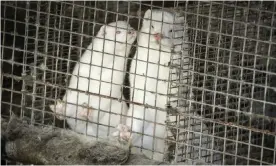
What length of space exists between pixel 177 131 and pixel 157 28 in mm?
573

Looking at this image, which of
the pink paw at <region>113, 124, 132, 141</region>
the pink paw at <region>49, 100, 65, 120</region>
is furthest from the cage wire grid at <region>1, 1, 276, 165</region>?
the pink paw at <region>113, 124, 132, 141</region>

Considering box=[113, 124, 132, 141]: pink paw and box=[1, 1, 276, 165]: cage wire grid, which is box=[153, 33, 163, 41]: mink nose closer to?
box=[1, 1, 276, 165]: cage wire grid

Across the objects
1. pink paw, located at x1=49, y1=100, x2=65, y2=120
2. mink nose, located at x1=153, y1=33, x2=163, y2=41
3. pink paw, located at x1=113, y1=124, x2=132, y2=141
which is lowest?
pink paw, located at x1=113, y1=124, x2=132, y2=141

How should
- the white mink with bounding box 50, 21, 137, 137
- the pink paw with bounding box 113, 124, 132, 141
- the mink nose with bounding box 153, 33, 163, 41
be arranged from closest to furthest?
the pink paw with bounding box 113, 124, 132, 141 < the mink nose with bounding box 153, 33, 163, 41 < the white mink with bounding box 50, 21, 137, 137

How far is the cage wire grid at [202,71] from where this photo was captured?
2.12 metres

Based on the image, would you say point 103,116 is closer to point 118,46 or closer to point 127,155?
point 118,46

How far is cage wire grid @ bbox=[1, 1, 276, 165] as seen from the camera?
Answer: 2121mm

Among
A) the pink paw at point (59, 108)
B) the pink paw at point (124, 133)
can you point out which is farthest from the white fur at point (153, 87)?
the pink paw at point (59, 108)

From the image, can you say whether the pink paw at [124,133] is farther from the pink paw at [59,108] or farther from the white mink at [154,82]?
the pink paw at [59,108]

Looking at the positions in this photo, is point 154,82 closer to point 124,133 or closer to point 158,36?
point 158,36

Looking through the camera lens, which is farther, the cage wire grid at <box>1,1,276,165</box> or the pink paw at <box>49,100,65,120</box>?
the pink paw at <box>49,100,65,120</box>

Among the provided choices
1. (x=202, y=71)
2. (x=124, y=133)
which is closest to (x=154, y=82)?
(x=202, y=71)

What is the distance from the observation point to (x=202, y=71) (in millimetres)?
2572

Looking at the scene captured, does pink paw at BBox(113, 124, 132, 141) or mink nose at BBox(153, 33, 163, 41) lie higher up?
mink nose at BBox(153, 33, 163, 41)
